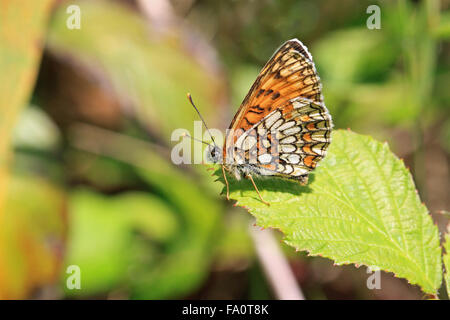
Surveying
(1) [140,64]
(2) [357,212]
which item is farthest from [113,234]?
(2) [357,212]

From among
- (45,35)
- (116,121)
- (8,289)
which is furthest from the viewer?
(116,121)

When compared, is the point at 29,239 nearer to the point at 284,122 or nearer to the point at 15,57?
the point at 15,57

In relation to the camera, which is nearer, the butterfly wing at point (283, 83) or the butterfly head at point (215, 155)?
the butterfly wing at point (283, 83)

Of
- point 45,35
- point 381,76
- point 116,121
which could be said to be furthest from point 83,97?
point 381,76

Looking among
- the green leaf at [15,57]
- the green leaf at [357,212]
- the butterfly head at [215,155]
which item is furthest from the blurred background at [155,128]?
the green leaf at [357,212]

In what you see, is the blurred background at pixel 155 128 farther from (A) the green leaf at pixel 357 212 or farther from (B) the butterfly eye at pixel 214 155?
(A) the green leaf at pixel 357 212

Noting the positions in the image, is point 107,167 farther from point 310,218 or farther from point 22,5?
point 310,218
